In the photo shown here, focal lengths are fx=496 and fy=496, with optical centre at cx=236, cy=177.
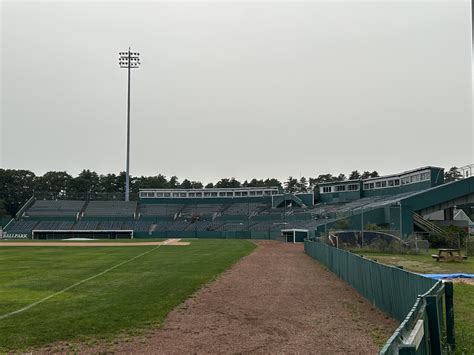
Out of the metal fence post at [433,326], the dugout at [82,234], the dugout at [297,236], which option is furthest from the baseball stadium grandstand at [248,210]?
the metal fence post at [433,326]

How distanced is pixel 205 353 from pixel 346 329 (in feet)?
12.5

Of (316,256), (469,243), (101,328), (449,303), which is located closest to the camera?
(449,303)

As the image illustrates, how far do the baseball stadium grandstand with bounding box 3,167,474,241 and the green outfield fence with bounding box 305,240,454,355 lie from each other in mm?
32996

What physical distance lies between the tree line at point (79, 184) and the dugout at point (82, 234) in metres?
18.1

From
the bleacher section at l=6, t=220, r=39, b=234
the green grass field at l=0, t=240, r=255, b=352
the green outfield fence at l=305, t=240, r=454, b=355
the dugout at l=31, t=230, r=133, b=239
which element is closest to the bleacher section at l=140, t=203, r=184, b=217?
the dugout at l=31, t=230, r=133, b=239

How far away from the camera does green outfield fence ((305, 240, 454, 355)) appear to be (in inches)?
183

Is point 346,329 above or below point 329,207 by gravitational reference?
below

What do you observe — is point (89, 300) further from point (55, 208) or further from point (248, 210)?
point (55, 208)

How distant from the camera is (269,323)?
12133mm

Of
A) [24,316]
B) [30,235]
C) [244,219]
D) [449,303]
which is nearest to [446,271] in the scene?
[449,303]

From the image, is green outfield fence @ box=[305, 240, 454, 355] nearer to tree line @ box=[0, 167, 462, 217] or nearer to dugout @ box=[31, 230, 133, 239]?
dugout @ box=[31, 230, 133, 239]

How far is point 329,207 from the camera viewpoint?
81812 mm

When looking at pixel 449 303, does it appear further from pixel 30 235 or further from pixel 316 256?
pixel 30 235

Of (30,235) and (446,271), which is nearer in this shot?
(446,271)
